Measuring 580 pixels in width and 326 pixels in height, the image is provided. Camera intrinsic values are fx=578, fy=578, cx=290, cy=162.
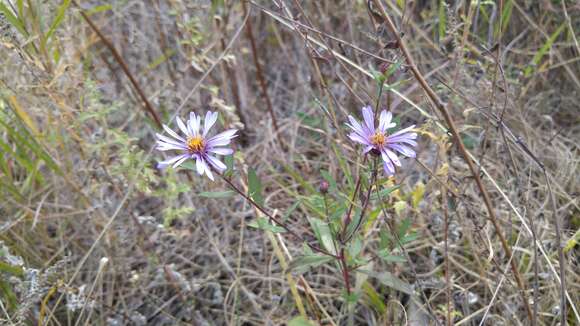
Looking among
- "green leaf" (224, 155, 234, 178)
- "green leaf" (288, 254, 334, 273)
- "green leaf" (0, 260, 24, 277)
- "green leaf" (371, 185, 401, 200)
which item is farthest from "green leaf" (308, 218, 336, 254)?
"green leaf" (0, 260, 24, 277)

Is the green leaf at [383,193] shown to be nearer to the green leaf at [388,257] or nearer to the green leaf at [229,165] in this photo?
the green leaf at [388,257]

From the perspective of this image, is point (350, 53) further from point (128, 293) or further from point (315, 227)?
point (128, 293)

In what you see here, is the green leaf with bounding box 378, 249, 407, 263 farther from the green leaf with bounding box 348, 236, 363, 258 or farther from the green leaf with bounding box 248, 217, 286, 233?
the green leaf with bounding box 248, 217, 286, 233

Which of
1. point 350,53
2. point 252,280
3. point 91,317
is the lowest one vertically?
point 91,317

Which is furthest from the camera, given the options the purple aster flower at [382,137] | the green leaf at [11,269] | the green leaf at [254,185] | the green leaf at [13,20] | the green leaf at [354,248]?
the green leaf at [11,269]

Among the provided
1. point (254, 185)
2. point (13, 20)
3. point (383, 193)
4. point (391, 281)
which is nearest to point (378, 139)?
point (383, 193)

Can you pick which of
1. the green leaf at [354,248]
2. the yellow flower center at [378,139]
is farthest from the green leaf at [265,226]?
the yellow flower center at [378,139]

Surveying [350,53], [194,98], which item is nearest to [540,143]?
[350,53]

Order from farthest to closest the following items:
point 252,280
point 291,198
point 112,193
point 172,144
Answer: point 112,193
point 291,198
point 252,280
point 172,144
